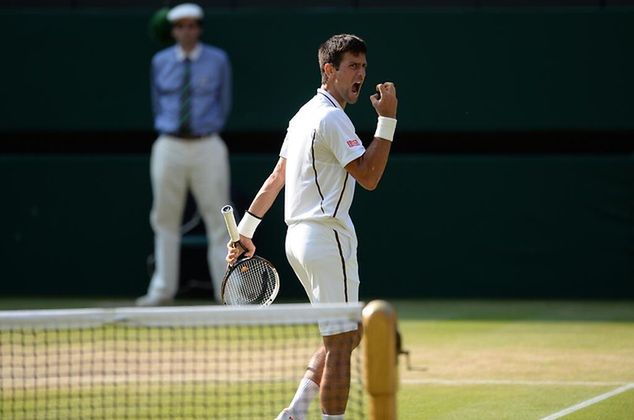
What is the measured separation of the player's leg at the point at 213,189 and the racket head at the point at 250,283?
6.08 meters

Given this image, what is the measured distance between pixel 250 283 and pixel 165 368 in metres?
2.75

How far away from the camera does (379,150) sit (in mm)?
6098

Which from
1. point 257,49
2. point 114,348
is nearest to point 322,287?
point 114,348

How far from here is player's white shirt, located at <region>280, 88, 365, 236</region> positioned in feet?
20.2

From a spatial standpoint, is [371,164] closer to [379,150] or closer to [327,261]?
[379,150]

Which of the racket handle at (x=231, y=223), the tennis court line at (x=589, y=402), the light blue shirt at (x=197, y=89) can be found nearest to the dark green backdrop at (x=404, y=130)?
the light blue shirt at (x=197, y=89)

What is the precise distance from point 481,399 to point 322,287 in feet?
6.57

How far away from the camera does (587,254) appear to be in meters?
12.9

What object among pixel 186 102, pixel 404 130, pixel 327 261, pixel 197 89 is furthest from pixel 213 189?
pixel 327 261

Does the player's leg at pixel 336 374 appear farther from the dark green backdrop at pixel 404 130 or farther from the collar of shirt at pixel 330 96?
the dark green backdrop at pixel 404 130

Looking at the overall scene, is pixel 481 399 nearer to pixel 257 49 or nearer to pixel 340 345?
pixel 340 345

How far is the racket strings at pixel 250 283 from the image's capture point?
257 inches

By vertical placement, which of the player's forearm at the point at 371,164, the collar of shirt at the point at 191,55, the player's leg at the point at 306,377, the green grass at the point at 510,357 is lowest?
the green grass at the point at 510,357

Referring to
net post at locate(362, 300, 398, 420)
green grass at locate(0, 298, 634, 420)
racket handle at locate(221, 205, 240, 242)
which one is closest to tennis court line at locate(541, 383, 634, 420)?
green grass at locate(0, 298, 634, 420)
